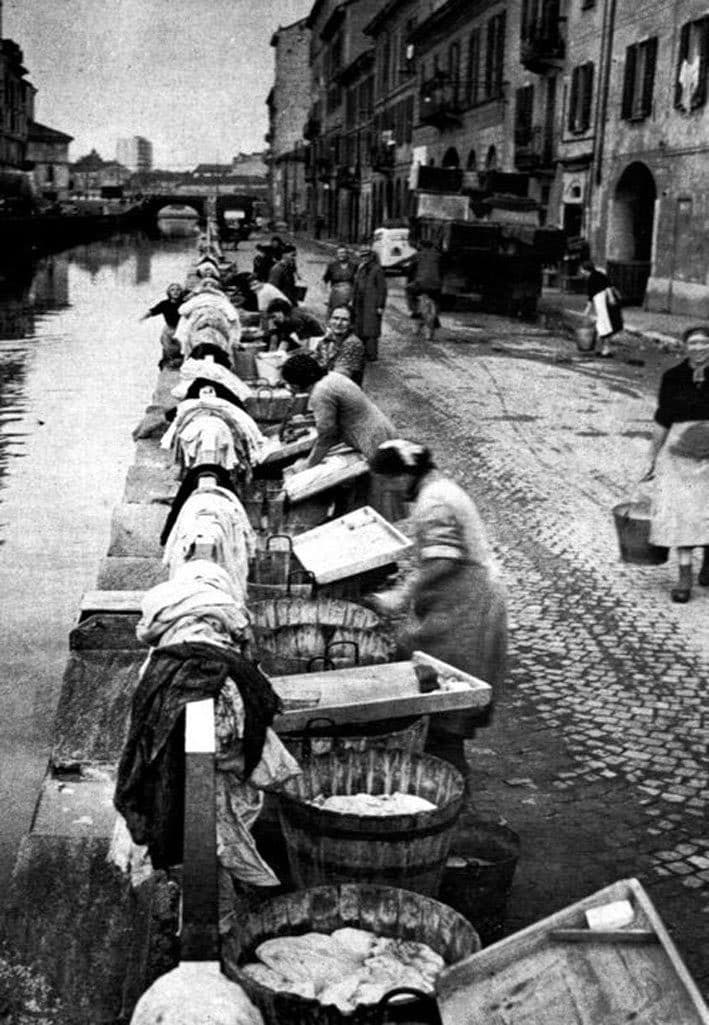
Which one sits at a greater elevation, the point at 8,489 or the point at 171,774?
the point at 171,774

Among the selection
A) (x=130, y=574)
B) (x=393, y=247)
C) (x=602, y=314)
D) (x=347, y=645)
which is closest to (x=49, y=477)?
(x=130, y=574)

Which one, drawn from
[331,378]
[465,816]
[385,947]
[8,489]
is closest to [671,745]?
[465,816]

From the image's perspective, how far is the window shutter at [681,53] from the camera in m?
27.8

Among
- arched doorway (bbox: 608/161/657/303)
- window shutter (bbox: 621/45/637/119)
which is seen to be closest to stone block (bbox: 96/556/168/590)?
arched doorway (bbox: 608/161/657/303)

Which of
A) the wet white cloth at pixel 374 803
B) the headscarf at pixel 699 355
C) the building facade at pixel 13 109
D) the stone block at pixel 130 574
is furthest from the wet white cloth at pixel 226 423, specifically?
the building facade at pixel 13 109

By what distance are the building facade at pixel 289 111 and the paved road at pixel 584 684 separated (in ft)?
331

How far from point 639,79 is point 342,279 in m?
13.4

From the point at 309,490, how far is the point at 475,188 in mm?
24307

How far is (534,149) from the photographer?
125 feet

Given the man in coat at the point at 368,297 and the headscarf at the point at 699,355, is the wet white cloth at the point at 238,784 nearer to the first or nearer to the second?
the headscarf at the point at 699,355

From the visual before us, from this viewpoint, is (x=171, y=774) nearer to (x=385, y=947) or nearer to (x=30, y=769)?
(x=385, y=947)

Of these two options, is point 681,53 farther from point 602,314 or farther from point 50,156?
point 50,156

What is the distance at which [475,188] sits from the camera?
32094 mm

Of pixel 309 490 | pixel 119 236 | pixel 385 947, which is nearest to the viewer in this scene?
pixel 385 947
